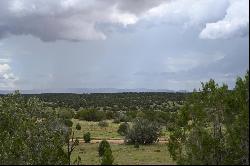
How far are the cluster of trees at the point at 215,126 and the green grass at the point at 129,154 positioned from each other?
12.9 metres

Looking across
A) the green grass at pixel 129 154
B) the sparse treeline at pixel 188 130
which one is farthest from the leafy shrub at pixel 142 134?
the sparse treeline at pixel 188 130

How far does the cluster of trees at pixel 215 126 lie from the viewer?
86.1 ft

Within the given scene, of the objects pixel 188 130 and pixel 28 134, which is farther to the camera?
pixel 28 134

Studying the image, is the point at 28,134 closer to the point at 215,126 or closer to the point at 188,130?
the point at 188,130

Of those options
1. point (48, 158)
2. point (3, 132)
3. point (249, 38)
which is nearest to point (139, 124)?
point (3, 132)

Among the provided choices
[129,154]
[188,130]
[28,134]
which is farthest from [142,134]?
[188,130]

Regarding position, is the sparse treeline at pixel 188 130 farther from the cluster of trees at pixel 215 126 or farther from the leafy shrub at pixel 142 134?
the leafy shrub at pixel 142 134

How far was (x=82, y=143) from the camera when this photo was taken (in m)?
59.9

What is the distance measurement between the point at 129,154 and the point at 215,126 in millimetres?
21728

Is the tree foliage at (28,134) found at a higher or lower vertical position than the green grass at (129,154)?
higher

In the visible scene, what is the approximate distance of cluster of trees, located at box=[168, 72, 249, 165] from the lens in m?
26.2

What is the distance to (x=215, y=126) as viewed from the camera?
2895 centimetres

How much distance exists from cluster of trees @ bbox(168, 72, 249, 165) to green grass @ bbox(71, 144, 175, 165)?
12.9 meters

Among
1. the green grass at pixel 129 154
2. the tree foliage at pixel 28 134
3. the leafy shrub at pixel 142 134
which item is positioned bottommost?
the green grass at pixel 129 154
